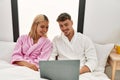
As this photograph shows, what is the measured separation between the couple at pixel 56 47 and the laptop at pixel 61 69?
0.49 metres

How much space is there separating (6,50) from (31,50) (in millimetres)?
348

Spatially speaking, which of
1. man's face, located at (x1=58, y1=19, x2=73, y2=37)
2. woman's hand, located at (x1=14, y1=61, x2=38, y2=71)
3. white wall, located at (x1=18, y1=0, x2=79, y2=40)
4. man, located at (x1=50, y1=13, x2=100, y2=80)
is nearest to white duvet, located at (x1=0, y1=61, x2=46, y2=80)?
woman's hand, located at (x1=14, y1=61, x2=38, y2=71)

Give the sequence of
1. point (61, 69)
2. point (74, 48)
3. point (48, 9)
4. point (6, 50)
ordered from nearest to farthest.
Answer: point (61, 69), point (74, 48), point (6, 50), point (48, 9)

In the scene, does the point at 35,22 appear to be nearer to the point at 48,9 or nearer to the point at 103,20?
the point at 48,9

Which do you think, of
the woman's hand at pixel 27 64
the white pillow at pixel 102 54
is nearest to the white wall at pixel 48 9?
the white pillow at pixel 102 54

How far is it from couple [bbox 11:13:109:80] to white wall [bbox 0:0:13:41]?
16.6 inches

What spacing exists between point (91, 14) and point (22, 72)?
1.14 metres

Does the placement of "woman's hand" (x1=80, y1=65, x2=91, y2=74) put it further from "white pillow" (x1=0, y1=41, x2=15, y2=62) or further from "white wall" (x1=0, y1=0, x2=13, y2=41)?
"white wall" (x1=0, y1=0, x2=13, y2=41)

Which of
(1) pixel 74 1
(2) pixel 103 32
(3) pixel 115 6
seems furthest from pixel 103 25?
(1) pixel 74 1

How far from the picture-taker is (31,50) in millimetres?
2098

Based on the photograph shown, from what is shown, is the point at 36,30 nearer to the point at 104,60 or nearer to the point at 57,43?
the point at 57,43

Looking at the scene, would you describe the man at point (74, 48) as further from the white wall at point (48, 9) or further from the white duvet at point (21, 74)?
the white wall at point (48, 9)

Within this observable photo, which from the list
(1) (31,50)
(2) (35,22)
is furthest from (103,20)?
(1) (31,50)

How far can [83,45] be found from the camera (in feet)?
6.62
